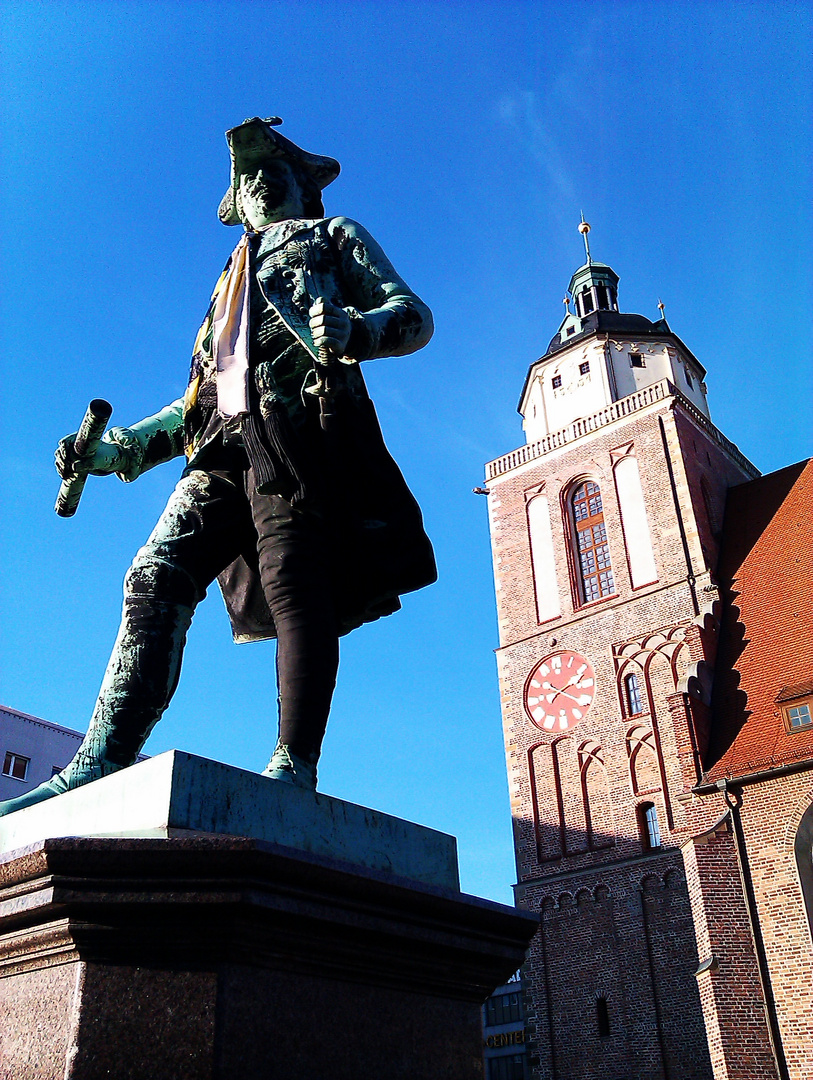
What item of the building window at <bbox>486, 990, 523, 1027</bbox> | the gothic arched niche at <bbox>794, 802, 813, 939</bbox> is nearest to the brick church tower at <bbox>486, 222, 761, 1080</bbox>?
the gothic arched niche at <bbox>794, 802, 813, 939</bbox>

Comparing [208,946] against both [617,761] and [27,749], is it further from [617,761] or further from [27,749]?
[27,749]

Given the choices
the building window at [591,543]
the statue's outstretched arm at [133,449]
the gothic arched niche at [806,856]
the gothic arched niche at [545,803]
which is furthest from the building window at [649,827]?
the statue's outstretched arm at [133,449]

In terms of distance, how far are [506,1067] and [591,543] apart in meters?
26.9

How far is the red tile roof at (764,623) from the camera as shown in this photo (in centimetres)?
1869

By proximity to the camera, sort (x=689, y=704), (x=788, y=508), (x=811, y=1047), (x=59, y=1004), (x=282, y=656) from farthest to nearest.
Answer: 1. (x=788, y=508)
2. (x=689, y=704)
3. (x=811, y=1047)
4. (x=282, y=656)
5. (x=59, y=1004)

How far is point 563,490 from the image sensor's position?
87.0 feet

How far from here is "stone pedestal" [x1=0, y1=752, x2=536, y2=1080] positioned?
1.53m

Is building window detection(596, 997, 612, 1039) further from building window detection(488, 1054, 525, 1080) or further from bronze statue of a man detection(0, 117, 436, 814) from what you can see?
building window detection(488, 1054, 525, 1080)

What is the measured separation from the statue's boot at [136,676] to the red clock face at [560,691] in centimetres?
2166

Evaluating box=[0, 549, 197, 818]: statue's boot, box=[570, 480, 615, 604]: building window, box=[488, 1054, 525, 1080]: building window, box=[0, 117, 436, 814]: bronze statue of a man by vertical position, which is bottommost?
box=[0, 549, 197, 818]: statue's boot

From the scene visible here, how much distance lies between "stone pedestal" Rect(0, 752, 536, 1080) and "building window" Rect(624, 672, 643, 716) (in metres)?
21.3

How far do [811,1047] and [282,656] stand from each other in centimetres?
1663

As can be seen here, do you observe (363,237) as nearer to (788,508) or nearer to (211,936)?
(211,936)

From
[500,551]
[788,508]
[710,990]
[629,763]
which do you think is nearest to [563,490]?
[500,551]
